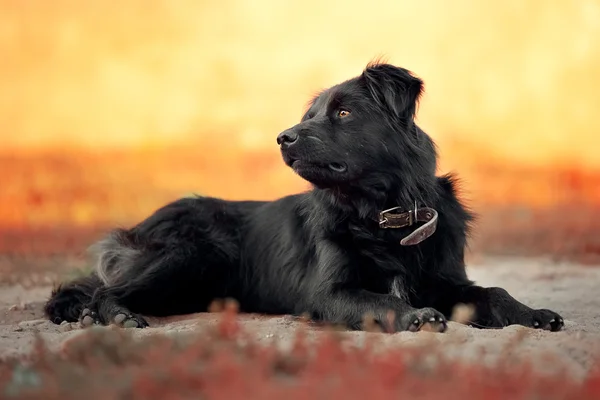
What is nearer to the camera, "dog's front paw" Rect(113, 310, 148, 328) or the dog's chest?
the dog's chest

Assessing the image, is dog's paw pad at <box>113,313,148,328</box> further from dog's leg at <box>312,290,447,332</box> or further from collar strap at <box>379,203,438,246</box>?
collar strap at <box>379,203,438,246</box>

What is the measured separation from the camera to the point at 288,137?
529cm

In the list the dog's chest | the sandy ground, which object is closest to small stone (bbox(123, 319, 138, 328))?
the sandy ground

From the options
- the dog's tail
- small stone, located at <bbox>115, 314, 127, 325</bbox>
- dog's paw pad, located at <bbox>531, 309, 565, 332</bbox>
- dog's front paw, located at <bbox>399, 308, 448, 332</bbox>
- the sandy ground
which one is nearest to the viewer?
the sandy ground

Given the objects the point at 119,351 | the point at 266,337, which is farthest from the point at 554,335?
the point at 119,351

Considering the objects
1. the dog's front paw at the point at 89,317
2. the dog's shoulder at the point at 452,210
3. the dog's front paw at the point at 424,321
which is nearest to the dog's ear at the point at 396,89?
the dog's shoulder at the point at 452,210

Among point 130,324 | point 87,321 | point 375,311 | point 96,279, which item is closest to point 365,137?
point 375,311

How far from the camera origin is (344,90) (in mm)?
5680

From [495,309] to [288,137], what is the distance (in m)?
1.89

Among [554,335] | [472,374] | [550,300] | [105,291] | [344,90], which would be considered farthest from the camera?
[550,300]

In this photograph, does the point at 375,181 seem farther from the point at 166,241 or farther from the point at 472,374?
the point at 472,374

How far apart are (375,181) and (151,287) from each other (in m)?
2.19

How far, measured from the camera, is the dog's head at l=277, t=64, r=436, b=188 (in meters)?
5.29

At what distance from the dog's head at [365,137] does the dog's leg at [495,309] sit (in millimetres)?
945
